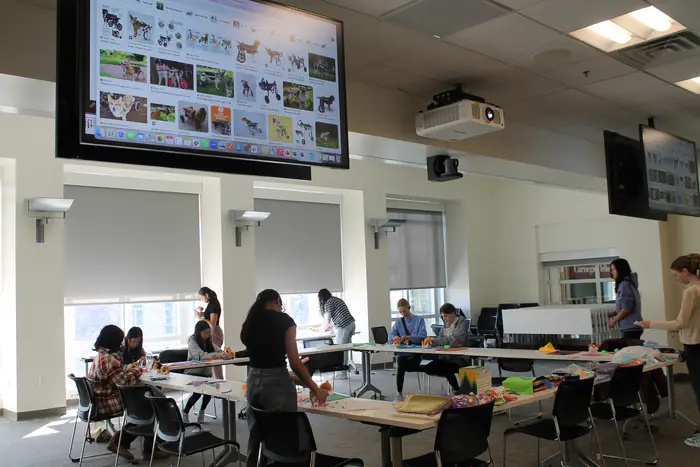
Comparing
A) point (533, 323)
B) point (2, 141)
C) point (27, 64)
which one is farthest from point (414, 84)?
point (533, 323)

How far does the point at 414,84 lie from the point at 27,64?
313 centimetres

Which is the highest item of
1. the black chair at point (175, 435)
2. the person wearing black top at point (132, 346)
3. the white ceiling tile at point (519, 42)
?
the white ceiling tile at point (519, 42)

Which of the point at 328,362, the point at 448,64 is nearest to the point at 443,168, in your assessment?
the point at 448,64

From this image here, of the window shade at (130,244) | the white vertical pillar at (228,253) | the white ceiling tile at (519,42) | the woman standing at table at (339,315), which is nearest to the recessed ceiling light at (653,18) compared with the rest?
the white ceiling tile at (519,42)

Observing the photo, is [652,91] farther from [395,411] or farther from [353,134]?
[395,411]

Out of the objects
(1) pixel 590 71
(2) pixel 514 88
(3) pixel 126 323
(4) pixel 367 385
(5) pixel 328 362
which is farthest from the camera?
(3) pixel 126 323

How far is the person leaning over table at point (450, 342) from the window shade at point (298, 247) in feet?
11.4

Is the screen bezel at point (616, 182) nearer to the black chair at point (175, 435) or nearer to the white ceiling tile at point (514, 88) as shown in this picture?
the white ceiling tile at point (514, 88)

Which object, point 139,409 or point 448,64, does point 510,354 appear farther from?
point 139,409

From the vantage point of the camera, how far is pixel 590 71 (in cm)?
545

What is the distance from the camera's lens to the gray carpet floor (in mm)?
5031

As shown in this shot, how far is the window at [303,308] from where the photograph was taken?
34.6 feet

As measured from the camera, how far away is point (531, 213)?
41.9ft

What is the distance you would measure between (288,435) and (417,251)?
9.16 meters
